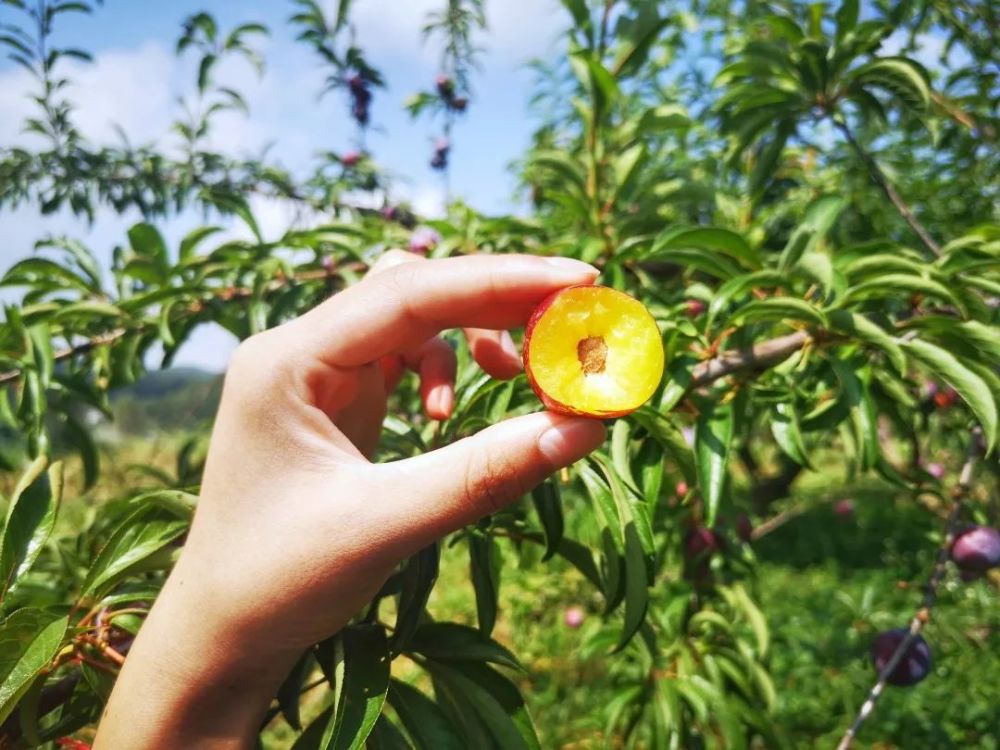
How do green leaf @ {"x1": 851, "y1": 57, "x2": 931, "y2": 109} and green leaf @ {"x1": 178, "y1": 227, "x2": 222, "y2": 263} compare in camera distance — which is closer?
green leaf @ {"x1": 851, "y1": 57, "x2": 931, "y2": 109}

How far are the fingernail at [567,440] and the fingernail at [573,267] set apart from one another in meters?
0.19

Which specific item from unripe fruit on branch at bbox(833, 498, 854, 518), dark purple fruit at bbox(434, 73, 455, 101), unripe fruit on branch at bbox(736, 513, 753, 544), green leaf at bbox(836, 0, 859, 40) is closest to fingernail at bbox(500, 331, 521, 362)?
green leaf at bbox(836, 0, 859, 40)

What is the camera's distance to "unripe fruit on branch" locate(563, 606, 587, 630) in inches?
128

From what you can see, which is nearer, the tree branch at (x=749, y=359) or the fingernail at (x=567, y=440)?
the fingernail at (x=567, y=440)

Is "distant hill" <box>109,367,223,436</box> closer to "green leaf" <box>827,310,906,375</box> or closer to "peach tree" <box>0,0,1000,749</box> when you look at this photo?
"peach tree" <box>0,0,1000,749</box>

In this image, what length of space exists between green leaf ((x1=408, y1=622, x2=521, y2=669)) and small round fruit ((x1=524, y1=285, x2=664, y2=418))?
364mm

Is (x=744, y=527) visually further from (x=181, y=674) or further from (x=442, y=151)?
(x=442, y=151)

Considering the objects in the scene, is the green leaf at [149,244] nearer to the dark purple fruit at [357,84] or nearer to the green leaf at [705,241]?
the green leaf at [705,241]

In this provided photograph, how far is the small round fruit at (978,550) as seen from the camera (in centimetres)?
171

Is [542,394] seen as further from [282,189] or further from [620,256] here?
[282,189]

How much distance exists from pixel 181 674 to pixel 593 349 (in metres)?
0.59

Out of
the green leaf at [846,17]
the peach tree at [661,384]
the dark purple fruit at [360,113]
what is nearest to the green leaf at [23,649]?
the peach tree at [661,384]

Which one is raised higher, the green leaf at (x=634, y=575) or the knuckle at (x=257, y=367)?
the knuckle at (x=257, y=367)

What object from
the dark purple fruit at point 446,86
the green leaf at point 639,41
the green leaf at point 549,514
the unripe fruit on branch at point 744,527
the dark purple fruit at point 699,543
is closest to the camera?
the green leaf at point 549,514
